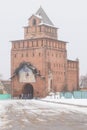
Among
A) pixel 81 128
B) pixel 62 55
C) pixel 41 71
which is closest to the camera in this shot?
pixel 81 128

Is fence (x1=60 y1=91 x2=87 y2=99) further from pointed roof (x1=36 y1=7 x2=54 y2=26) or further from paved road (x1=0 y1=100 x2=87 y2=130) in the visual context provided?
paved road (x1=0 y1=100 x2=87 y2=130)

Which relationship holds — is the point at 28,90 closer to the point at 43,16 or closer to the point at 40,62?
the point at 40,62

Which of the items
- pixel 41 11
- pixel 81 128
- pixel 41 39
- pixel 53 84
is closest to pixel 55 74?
pixel 53 84

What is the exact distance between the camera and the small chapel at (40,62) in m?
73.5

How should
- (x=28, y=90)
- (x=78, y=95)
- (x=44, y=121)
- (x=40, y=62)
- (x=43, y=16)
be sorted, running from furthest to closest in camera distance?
(x=43, y=16) → (x=28, y=90) → (x=40, y=62) → (x=78, y=95) → (x=44, y=121)

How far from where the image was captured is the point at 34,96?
7375cm

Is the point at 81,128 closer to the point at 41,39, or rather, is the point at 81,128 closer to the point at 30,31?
the point at 41,39

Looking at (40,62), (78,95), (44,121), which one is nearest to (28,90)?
(40,62)

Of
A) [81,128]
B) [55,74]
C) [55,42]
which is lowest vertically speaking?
[81,128]

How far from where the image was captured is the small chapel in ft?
241

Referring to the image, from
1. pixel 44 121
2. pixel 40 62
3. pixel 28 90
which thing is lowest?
pixel 44 121

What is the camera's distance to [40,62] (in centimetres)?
7362

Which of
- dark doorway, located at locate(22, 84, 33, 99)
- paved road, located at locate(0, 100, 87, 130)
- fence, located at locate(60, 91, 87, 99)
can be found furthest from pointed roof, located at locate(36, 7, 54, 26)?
paved road, located at locate(0, 100, 87, 130)

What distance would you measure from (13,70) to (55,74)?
857 centimetres
